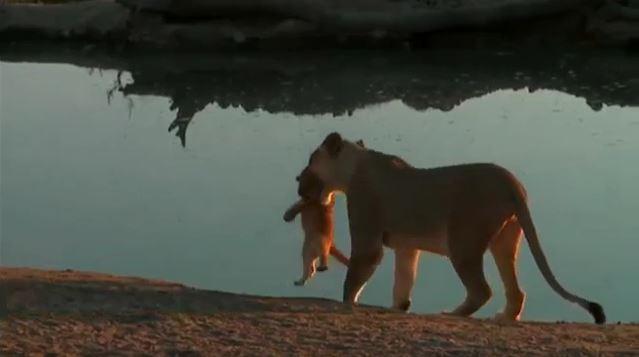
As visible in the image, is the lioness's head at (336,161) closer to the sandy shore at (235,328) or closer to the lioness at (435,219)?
the lioness at (435,219)

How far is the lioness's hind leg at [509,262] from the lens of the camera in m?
7.31

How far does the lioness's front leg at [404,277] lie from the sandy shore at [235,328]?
1.08 m

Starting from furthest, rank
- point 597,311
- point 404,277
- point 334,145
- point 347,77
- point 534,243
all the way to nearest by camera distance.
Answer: point 347,77, point 334,145, point 404,277, point 534,243, point 597,311

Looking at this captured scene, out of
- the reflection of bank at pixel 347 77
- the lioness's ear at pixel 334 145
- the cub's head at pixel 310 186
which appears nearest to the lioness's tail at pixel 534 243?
the lioness's ear at pixel 334 145

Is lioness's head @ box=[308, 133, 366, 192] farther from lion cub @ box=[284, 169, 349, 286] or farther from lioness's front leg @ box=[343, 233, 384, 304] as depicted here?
lioness's front leg @ box=[343, 233, 384, 304]

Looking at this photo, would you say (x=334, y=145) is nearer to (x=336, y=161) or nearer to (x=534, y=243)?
(x=336, y=161)

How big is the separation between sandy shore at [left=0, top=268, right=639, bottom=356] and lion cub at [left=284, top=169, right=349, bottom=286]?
1.66 meters

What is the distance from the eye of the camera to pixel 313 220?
845 centimetres

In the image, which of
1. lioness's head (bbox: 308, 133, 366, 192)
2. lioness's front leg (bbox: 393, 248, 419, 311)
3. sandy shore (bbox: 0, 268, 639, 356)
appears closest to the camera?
sandy shore (bbox: 0, 268, 639, 356)

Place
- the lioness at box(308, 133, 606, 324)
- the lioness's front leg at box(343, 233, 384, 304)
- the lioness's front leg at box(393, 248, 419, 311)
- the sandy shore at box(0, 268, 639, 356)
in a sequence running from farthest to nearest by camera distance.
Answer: the lioness's front leg at box(393, 248, 419, 311) < the lioness's front leg at box(343, 233, 384, 304) < the lioness at box(308, 133, 606, 324) < the sandy shore at box(0, 268, 639, 356)

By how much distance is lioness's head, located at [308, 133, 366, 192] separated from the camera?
314 inches

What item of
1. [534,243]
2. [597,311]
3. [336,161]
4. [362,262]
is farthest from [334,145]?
[597,311]

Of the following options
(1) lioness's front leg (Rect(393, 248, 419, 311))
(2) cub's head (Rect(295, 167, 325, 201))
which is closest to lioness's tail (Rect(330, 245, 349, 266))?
(2) cub's head (Rect(295, 167, 325, 201))

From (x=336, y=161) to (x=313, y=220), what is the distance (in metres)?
0.57
